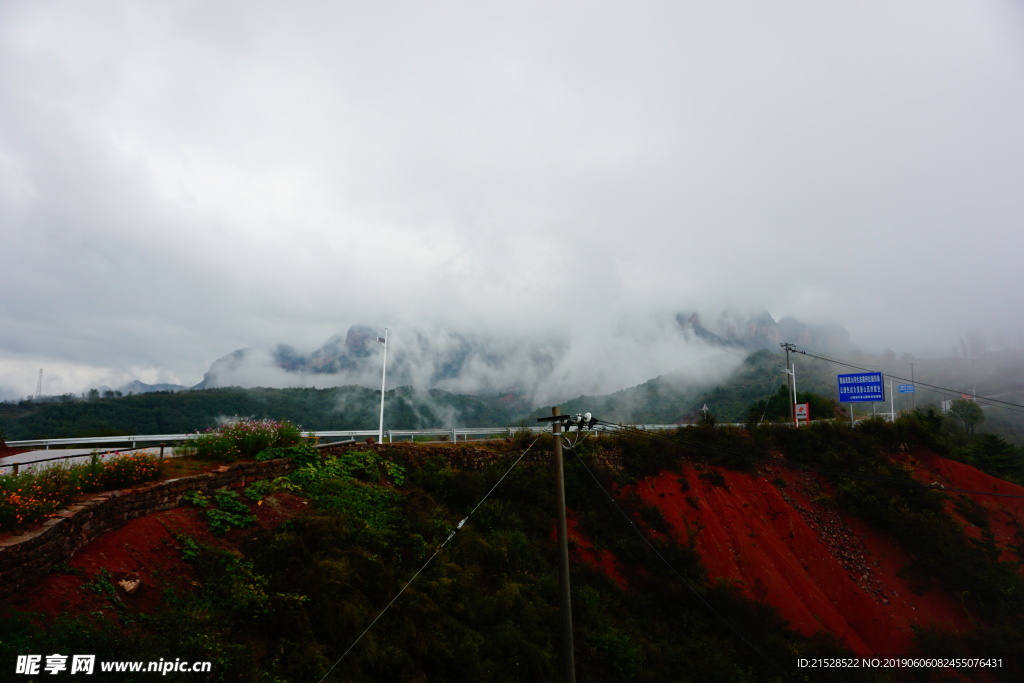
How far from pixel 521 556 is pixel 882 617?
1719 centimetres

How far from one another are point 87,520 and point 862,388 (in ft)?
130

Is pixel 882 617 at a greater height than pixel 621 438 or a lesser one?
lesser

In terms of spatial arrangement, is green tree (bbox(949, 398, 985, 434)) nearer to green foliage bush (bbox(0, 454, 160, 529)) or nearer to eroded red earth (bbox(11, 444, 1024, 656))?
eroded red earth (bbox(11, 444, 1024, 656))

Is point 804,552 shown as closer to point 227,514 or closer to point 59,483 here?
point 227,514

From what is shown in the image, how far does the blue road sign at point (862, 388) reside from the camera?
30859mm

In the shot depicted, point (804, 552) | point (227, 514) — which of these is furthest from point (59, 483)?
point (804, 552)

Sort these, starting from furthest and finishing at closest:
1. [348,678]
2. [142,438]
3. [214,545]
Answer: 1. [142,438]
2. [214,545]
3. [348,678]

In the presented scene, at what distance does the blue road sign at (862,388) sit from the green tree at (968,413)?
161 feet

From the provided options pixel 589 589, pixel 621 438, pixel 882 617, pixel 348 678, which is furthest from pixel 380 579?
pixel 882 617

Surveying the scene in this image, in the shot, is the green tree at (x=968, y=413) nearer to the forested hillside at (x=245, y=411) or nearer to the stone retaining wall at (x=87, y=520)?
the forested hillside at (x=245, y=411)

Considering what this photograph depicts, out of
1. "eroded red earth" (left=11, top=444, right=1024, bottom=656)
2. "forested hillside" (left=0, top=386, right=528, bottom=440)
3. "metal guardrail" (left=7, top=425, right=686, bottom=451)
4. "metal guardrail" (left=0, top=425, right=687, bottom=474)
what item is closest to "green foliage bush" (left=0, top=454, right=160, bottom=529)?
"metal guardrail" (left=0, top=425, right=687, bottom=474)

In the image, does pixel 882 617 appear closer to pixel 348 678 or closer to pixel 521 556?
pixel 521 556

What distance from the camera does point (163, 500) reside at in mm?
9844

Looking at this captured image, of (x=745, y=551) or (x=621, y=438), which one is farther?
(x=621, y=438)
